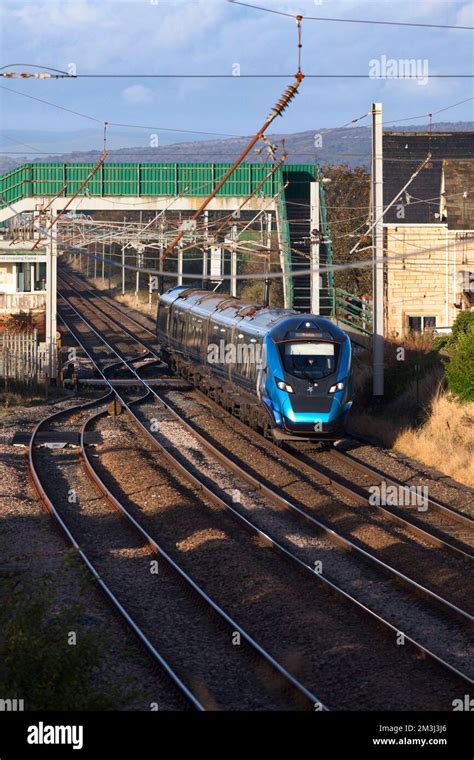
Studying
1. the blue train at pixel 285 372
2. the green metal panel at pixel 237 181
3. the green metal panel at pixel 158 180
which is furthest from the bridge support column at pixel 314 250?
the green metal panel at pixel 158 180

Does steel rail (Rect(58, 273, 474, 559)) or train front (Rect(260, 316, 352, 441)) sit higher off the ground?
train front (Rect(260, 316, 352, 441))

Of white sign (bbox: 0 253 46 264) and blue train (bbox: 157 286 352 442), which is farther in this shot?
white sign (bbox: 0 253 46 264)

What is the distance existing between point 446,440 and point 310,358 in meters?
3.40

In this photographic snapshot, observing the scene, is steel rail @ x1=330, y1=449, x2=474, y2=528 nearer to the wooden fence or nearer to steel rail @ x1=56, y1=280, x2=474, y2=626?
steel rail @ x1=56, y1=280, x2=474, y2=626

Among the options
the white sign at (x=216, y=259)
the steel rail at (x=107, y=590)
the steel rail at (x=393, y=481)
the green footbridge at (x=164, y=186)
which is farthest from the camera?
the green footbridge at (x=164, y=186)

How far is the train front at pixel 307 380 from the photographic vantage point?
21.2 metres

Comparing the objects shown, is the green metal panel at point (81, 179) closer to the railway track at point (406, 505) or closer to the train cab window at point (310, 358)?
the train cab window at point (310, 358)

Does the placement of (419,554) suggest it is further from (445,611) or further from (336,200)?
(336,200)

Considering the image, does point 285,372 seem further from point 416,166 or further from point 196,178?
point 416,166

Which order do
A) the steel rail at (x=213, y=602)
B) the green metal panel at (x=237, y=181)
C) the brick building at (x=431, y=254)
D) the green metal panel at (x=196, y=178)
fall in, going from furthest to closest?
the green metal panel at (x=237, y=181)
the green metal panel at (x=196, y=178)
the brick building at (x=431, y=254)
the steel rail at (x=213, y=602)

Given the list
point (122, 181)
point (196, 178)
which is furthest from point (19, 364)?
point (196, 178)

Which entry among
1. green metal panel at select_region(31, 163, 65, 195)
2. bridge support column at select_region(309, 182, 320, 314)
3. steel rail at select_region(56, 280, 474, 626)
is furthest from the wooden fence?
green metal panel at select_region(31, 163, 65, 195)

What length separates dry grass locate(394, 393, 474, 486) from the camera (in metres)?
20.7

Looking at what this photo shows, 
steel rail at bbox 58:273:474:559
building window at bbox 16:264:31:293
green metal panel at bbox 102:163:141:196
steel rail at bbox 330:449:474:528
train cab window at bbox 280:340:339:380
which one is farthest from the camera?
building window at bbox 16:264:31:293
